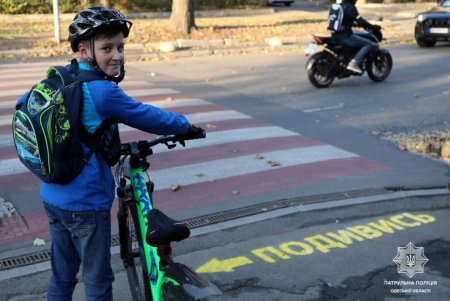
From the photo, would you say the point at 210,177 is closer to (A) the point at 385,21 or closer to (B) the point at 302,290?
(B) the point at 302,290

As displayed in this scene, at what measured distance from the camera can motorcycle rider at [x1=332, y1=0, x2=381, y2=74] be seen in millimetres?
11500

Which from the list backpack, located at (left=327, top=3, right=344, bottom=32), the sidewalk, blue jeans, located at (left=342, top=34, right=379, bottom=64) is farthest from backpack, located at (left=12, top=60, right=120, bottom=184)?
the sidewalk

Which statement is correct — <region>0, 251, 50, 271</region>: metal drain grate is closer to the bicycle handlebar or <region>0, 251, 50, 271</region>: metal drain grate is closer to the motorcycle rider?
the bicycle handlebar

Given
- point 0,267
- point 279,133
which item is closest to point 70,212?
point 0,267

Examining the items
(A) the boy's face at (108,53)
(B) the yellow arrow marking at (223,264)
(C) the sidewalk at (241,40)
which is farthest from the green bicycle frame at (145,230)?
(C) the sidewalk at (241,40)

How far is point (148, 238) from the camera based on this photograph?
2654mm

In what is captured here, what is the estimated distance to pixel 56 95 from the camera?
280 centimetres

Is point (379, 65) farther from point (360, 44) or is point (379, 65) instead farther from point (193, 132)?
point (193, 132)

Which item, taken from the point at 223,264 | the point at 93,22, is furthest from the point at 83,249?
the point at 223,264

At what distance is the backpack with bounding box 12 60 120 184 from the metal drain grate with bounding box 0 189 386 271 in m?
1.91

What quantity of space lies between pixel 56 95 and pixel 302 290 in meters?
2.31

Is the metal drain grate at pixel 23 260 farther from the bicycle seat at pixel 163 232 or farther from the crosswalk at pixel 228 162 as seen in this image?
the bicycle seat at pixel 163 232

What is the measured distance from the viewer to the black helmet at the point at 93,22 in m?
2.80

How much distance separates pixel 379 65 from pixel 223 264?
9.08 m
